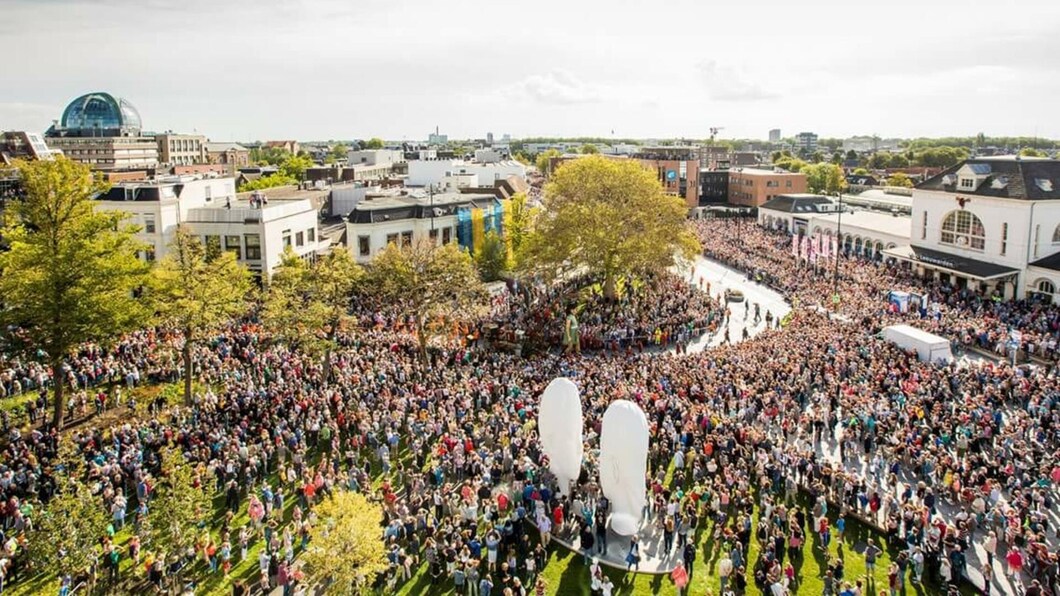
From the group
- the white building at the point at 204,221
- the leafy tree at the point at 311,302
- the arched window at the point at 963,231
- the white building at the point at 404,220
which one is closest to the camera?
the leafy tree at the point at 311,302

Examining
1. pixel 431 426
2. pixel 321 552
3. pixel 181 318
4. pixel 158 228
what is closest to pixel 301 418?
pixel 431 426

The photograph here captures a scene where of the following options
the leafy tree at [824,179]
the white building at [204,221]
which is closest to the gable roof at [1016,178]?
the white building at [204,221]

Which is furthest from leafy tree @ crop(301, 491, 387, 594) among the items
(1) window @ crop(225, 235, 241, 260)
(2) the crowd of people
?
(1) window @ crop(225, 235, 241, 260)

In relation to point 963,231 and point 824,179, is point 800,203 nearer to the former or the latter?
point 963,231

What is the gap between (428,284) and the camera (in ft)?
115

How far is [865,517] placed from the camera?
788 inches

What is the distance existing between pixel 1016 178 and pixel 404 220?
130 ft

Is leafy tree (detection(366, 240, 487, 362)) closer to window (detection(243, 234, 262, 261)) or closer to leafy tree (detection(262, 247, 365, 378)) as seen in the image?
leafy tree (detection(262, 247, 365, 378))

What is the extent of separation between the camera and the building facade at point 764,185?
9925 centimetres

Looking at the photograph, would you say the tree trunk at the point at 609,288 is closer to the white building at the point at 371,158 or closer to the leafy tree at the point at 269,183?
the leafy tree at the point at 269,183

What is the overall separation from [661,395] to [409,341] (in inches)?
552

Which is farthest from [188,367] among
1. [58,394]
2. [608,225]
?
[608,225]

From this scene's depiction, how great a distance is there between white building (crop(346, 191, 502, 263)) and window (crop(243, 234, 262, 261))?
602cm

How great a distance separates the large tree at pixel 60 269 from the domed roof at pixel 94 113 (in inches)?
5001
